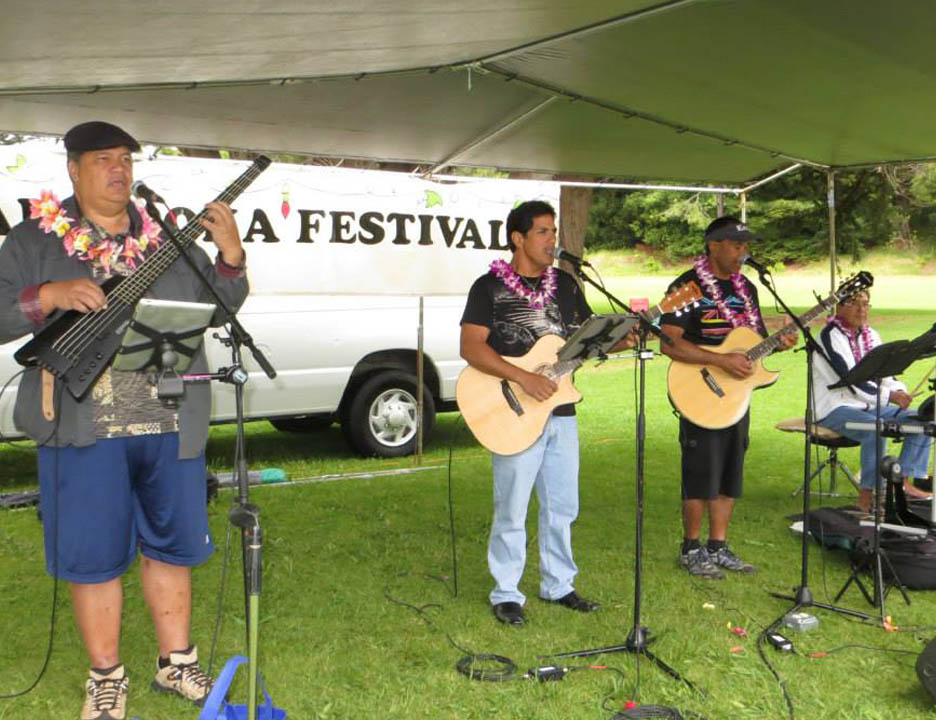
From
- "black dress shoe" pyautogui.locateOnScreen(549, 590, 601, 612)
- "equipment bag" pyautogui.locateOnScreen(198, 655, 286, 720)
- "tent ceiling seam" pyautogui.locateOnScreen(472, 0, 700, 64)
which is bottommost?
"black dress shoe" pyautogui.locateOnScreen(549, 590, 601, 612)

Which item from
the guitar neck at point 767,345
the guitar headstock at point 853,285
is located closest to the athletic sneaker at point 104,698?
the guitar neck at point 767,345

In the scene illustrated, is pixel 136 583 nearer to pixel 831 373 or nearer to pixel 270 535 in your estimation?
pixel 270 535

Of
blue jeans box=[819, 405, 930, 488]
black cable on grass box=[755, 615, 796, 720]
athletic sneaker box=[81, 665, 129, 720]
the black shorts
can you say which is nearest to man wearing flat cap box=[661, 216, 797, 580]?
the black shorts

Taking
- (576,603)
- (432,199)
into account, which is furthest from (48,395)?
(432,199)

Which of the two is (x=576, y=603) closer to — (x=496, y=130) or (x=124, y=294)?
(x=124, y=294)

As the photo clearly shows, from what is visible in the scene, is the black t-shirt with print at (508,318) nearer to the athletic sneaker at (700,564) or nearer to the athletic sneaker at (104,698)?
the athletic sneaker at (700,564)

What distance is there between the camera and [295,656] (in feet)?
13.1

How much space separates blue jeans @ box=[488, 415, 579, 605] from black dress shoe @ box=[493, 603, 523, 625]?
30 millimetres

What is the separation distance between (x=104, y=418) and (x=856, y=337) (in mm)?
5265

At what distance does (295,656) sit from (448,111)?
3147mm

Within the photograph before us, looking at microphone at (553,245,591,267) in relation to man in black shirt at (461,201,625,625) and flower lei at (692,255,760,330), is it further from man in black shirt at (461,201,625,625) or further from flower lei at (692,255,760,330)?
flower lei at (692,255,760,330)

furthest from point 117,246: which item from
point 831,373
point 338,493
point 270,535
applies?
point 831,373

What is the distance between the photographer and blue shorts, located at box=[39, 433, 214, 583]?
3.15m

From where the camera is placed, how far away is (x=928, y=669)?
3490 mm
